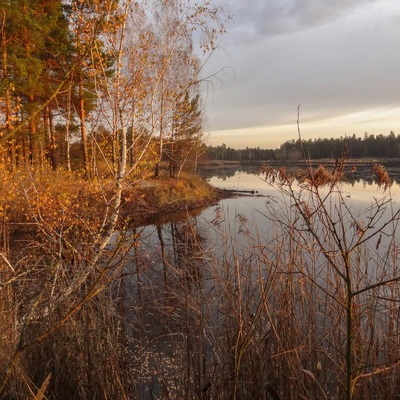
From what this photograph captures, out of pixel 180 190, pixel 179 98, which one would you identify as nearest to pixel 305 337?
pixel 179 98

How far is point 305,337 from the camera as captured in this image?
8.39ft

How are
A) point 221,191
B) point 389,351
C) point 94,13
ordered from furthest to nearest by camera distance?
point 221,191 → point 94,13 → point 389,351

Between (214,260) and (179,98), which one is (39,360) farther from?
(179,98)

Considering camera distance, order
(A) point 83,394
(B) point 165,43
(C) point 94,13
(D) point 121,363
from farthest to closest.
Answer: (B) point 165,43
(C) point 94,13
(D) point 121,363
(A) point 83,394

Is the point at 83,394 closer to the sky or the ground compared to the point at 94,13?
closer to the ground

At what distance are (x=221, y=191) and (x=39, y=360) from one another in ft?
77.2

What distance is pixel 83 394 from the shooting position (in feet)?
9.23

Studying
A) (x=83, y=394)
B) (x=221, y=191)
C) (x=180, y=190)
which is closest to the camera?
(x=83, y=394)

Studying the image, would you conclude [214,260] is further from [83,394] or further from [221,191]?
[221,191]

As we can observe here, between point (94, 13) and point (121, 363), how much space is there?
4191 millimetres

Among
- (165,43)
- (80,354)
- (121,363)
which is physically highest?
(165,43)

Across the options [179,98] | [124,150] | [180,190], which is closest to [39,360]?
[124,150]

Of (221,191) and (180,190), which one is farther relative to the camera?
(221,191)

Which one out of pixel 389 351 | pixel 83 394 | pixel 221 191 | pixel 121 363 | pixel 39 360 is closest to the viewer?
pixel 389 351
